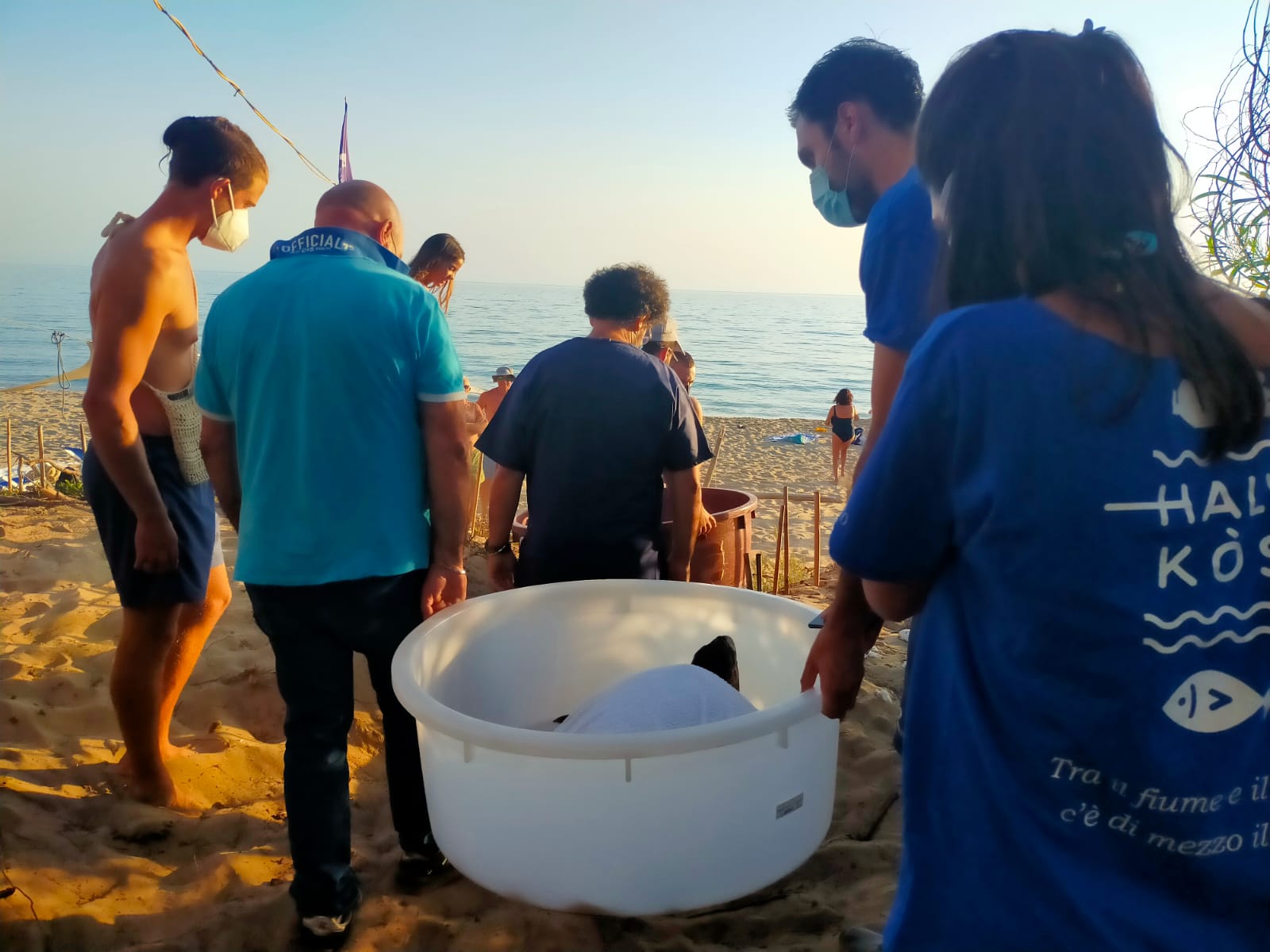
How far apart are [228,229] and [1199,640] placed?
2.70 m

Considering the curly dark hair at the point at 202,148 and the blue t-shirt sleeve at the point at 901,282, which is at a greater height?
the curly dark hair at the point at 202,148

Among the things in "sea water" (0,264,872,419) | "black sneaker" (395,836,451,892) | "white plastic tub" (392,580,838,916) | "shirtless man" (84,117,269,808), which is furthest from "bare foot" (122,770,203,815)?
"sea water" (0,264,872,419)

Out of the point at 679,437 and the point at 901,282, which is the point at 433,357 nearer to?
the point at 679,437

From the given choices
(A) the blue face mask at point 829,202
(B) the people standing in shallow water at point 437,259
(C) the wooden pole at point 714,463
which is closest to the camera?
(A) the blue face mask at point 829,202

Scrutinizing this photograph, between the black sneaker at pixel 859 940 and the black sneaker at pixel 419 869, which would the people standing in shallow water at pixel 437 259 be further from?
the black sneaker at pixel 859 940

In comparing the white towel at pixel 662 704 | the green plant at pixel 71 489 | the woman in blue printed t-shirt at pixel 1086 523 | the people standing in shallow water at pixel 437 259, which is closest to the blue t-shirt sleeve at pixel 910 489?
the woman in blue printed t-shirt at pixel 1086 523

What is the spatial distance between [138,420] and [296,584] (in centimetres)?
92

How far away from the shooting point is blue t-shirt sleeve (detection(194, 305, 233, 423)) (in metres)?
2.19

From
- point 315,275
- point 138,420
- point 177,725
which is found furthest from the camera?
point 177,725

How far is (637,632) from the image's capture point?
2.75 metres

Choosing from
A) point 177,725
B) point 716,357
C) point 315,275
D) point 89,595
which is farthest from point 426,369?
point 716,357

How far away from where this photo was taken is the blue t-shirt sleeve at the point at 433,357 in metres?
2.18

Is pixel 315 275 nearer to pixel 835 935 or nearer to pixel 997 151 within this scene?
pixel 997 151

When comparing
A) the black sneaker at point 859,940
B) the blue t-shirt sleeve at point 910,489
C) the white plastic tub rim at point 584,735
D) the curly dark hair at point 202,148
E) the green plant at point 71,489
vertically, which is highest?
the curly dark hair at point 202,148
